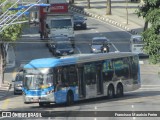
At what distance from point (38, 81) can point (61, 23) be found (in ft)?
102

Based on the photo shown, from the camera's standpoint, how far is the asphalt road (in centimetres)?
4425

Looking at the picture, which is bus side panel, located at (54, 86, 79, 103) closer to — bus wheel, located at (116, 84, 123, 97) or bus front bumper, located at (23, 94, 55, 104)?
bus front bumper, located at (23, 94, 55, 104)

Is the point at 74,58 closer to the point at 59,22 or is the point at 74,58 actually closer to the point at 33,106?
the point at 33,106

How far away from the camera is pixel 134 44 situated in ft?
248

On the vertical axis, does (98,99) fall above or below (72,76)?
below

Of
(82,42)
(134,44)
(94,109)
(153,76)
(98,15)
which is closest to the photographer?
(94,109)

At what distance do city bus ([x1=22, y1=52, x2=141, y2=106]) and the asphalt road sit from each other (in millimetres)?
677

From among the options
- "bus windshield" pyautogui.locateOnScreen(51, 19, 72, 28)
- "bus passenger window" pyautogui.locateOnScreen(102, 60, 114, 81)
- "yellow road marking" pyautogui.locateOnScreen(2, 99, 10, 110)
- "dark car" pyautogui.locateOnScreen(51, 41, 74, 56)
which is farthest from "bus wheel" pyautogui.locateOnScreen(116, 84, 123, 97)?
"bus windshield" pyautogui.locateOnScreen(51, 19, 72, 28)

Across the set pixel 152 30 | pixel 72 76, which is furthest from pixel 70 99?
pixel 152 30

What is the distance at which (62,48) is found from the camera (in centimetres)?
7450

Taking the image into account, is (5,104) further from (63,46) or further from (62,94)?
(63,46)

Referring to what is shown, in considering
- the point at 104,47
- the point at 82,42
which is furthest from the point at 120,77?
Answer: the point at 82,42

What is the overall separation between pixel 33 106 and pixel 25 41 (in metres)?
39.0

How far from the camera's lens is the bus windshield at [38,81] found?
4553 centimetres
